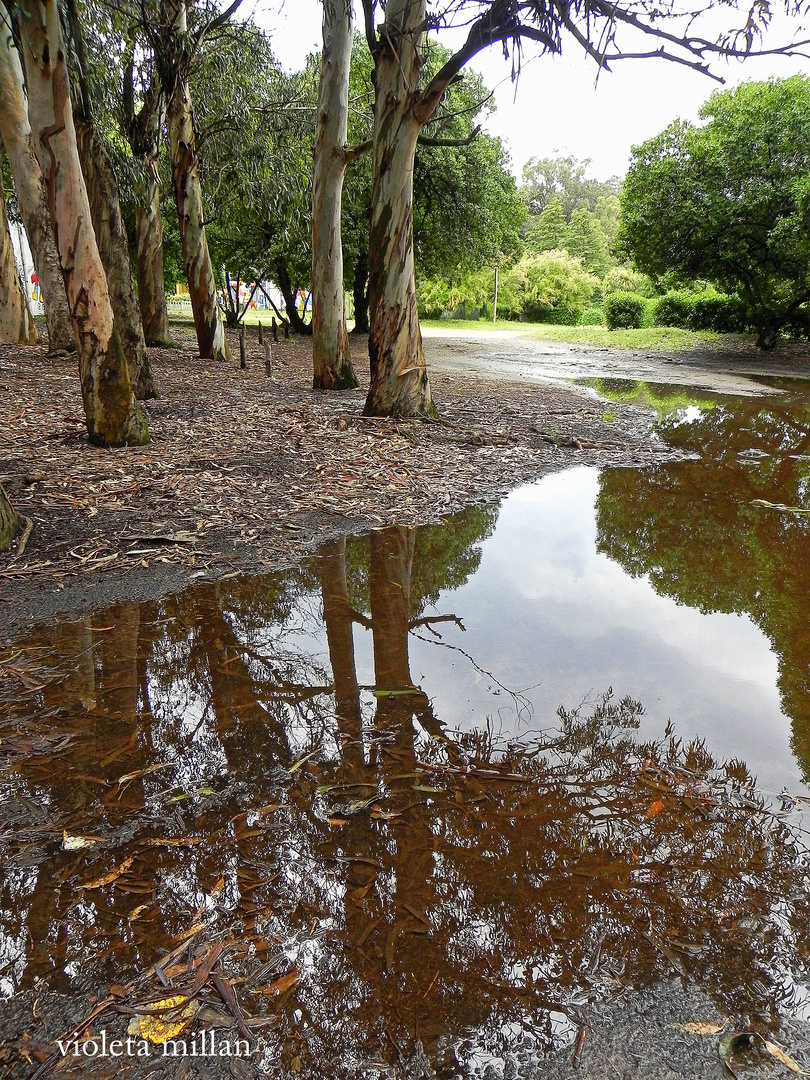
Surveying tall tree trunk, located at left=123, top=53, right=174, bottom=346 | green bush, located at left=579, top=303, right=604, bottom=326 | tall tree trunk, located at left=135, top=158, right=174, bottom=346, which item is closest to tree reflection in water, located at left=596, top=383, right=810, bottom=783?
tall tree trunk, located at left=135, top=158, right=174, bottom=346

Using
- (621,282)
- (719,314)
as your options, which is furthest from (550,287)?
(719,314)

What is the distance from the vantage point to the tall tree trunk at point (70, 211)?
17.9 ft

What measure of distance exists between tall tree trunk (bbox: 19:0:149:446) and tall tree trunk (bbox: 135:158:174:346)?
6188 mm

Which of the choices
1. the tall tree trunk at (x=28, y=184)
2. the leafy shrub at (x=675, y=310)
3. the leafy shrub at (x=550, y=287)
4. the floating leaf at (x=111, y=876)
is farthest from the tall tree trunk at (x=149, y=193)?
the leafy shrub at (x=550, y=287)

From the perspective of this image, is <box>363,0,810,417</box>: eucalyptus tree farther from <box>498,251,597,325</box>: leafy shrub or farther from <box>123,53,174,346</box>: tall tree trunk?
<box>498,251,597,325</box>: leafy shrub

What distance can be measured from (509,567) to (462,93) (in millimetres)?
23000

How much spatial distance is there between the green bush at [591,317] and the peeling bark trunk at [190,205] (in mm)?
31340

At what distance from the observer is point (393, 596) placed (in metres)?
4.26

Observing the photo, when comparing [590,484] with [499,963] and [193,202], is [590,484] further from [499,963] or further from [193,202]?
[193,202]

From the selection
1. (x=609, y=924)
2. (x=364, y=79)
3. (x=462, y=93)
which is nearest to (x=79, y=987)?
(x=609, y=924)

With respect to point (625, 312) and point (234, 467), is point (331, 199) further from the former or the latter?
point (625, 312)

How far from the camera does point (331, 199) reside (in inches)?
403

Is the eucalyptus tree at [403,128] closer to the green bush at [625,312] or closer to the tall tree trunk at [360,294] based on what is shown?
the tall tree trunk at [360,294]

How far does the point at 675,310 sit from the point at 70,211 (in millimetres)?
25657
